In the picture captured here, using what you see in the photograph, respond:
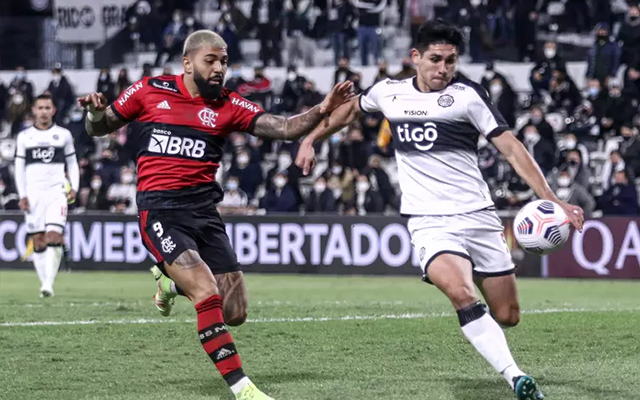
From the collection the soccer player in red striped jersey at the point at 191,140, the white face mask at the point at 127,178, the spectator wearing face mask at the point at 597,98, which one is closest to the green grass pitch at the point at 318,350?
the soccer player in red striped jersey at the point at 191,140

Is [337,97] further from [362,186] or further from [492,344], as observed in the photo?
[362,186]

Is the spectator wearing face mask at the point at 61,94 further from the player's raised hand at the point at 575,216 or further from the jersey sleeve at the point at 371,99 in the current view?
the player's raised hand at the point at 575,216

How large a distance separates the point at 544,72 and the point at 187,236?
64.5 ft

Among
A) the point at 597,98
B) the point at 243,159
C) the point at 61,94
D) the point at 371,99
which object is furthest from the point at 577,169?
the point at 371,99

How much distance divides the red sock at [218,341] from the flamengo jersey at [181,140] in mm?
841

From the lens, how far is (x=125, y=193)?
1049 inches

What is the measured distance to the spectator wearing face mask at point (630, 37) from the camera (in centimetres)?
2628

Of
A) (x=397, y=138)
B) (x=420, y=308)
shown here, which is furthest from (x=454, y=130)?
(x=420, y=308)

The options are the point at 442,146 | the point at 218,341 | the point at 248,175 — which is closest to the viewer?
the point at 218,341

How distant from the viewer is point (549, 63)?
26.9 m

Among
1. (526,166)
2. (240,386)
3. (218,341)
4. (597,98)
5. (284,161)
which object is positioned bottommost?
(240,386)

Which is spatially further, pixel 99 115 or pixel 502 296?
pixel 99 115

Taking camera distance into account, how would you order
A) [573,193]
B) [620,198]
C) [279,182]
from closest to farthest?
[620,198], [573,193], [279,182]

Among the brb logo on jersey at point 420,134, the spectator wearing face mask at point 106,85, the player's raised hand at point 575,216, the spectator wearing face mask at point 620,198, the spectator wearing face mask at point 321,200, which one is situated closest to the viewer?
the player's raised hand at point 575,216
